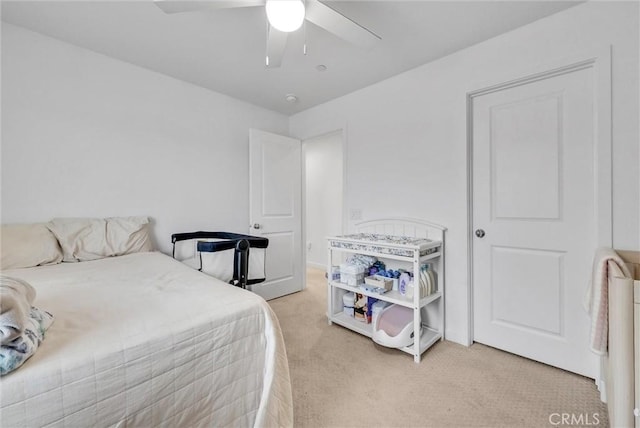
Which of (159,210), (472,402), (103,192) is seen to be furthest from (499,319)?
(103,192)

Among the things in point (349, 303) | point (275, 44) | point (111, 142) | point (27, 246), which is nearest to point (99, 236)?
point (27, 246)

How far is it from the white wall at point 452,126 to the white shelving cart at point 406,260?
0.27ft

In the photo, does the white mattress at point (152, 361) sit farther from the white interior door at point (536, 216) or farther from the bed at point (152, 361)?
the white interior door at point (536, 216)

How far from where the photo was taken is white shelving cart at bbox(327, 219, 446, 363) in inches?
74.2

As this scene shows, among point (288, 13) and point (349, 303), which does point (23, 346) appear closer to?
point (288, 13)

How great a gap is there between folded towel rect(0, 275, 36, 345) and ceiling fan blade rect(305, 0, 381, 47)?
1.54 m

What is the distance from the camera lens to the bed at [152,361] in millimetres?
656

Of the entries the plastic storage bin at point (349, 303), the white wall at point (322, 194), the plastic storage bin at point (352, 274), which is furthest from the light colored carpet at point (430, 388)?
the white wall at point (322, 194)

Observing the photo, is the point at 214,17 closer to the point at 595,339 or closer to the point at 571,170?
the point at 571,170

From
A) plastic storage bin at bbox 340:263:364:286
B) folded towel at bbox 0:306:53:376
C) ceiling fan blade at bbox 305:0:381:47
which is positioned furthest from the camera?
plastic storage bin at bbox 340:263:364:286

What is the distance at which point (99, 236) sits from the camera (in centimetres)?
194

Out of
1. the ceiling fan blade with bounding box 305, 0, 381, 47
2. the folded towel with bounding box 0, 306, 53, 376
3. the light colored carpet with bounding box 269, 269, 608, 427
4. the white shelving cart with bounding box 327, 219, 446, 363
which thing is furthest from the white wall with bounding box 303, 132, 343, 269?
the folded towel with bounding box 0, 306, 53, 376

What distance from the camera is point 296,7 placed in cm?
121

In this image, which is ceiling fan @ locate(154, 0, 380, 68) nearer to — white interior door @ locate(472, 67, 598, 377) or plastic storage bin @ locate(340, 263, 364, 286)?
white interior door @ locate(472, 67, 598, 377)
